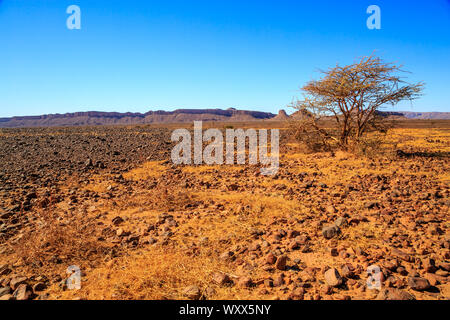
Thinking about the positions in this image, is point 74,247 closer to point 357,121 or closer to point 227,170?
point 227,170

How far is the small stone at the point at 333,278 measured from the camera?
8.66 ft

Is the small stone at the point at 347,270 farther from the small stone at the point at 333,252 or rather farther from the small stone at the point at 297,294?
the small stone at the point at 297,294

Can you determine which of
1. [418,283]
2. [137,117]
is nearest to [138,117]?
[137,117]

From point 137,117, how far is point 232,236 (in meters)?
197

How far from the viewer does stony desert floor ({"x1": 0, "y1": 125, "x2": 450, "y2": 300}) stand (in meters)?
2.71

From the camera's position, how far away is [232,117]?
177250 millimetres

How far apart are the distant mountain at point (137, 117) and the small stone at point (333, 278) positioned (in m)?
161

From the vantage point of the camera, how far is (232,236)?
12.6 ft

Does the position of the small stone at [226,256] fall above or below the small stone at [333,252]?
below

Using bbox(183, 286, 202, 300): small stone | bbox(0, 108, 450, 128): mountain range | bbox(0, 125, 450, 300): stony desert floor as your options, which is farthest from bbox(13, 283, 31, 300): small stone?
bbox(0, 108, 450, 128): mountain range

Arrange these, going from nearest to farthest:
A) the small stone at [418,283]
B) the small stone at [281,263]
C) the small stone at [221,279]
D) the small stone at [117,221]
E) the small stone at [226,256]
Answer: the small stone at [418,283] < the small stone at [221,279] < the small stone at [281,263] < the small stone at [226,256] < the small stone at [117,221]

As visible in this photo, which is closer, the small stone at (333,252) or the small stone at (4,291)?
the small stone at (4,291)

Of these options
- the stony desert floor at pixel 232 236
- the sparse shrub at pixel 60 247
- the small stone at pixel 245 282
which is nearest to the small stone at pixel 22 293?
the stony desert floor at pixel 232 236

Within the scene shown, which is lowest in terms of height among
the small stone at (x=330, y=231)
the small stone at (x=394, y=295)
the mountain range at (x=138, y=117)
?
the small stone at (x=394, y=295)
